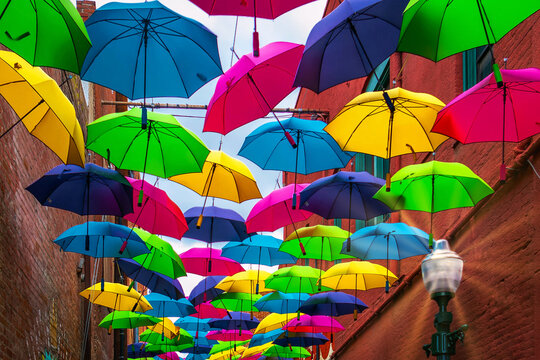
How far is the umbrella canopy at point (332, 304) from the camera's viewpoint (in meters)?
15.0

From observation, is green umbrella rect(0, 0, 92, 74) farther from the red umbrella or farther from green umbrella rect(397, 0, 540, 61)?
green umbrella rect(397, 0, 540, 61)

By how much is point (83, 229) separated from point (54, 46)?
6.32m

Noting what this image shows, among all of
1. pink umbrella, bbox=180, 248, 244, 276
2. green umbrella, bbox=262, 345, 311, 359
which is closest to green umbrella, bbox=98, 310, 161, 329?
pink umbrella, bbox=180, 248, 244, 276

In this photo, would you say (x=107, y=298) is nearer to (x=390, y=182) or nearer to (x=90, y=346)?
(x=90, y=346)

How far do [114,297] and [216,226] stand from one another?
3.82 m

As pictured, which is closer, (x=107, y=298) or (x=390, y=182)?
(x=390, y=182)

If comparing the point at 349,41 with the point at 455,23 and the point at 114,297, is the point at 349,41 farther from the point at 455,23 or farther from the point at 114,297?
the point at 114,297

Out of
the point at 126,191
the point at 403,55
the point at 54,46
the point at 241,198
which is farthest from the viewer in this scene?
the point at 403,55

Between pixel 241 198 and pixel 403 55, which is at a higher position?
pixel 403 55

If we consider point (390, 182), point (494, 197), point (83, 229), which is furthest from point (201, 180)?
point (494, 197)

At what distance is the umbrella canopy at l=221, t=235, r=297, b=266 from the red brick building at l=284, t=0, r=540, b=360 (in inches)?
107

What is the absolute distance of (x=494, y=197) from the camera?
33.6 feet

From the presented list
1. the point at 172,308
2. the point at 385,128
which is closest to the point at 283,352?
the point at 172,308

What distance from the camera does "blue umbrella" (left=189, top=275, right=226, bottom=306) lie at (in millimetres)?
18453
